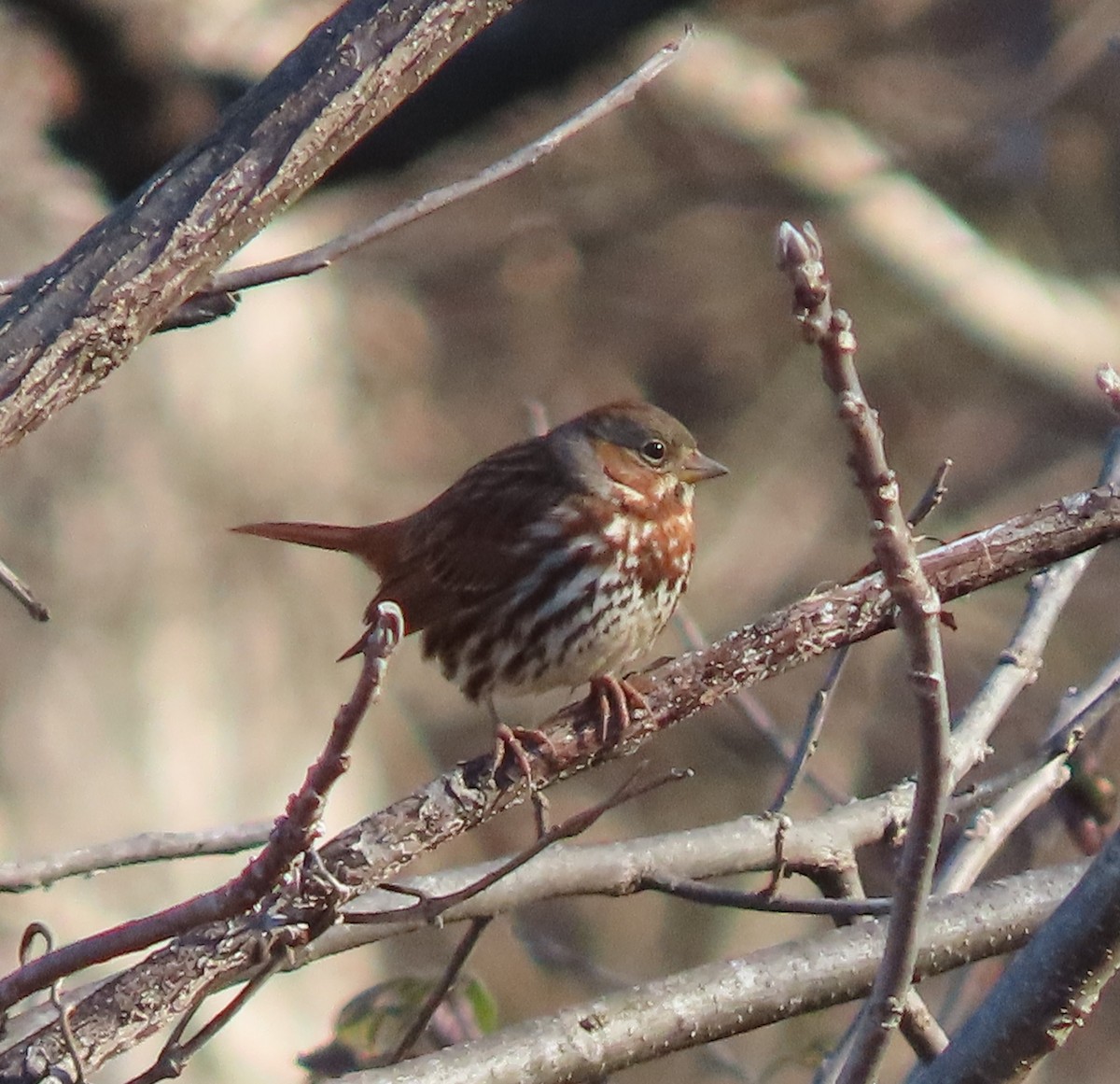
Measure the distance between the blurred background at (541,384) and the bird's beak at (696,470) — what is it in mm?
1847

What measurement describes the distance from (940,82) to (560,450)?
7.15 m

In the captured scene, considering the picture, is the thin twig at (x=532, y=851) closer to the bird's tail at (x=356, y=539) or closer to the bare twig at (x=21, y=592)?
the bare twig at (x=21, y=592)

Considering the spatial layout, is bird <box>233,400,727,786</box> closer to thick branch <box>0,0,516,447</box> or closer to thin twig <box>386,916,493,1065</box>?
thin twig <box>386,916,493,1065</box>

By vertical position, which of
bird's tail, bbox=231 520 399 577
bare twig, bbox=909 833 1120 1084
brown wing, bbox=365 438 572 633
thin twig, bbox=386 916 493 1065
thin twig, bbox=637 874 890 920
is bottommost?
bare twig, bbox=909 833 1120 1084

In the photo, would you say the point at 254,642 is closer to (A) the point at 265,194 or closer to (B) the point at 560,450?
(B) the point at 560,450

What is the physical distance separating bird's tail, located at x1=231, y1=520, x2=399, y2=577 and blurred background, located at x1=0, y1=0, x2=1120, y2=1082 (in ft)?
6.93

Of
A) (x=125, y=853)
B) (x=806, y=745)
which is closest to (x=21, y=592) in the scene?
(x=125, y=853)

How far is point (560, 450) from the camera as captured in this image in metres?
3.92

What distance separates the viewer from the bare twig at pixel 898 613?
1259mm

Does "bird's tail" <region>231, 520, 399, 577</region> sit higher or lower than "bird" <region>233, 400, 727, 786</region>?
higher

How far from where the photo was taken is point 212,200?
2020 mm

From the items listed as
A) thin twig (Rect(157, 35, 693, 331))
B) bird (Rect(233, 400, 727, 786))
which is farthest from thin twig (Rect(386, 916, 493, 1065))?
bird (Rect(233, 400, 727, 786))

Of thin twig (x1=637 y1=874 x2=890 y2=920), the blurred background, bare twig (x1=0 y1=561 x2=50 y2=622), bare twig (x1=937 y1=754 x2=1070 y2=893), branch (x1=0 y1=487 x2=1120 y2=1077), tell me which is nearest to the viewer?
branch (x1=0 y1=487 x2=1120 y2=1077)

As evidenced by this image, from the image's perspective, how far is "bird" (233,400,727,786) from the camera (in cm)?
365
